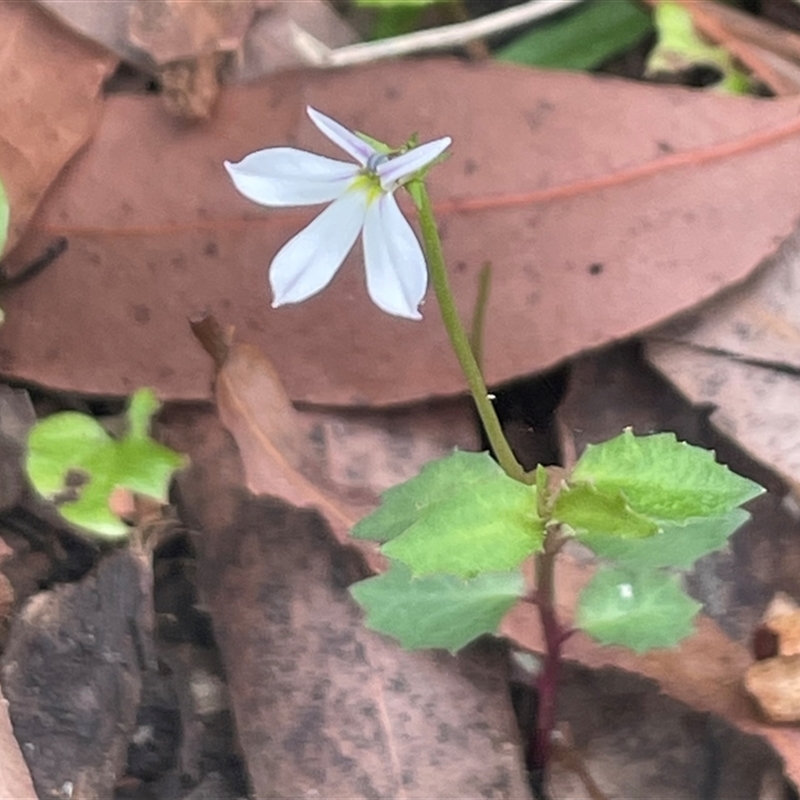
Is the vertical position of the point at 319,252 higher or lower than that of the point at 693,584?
higher

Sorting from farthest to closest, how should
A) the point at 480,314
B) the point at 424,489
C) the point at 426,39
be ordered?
1. the point at 426,39
2. the point at 480,314
3. the point at 424,489

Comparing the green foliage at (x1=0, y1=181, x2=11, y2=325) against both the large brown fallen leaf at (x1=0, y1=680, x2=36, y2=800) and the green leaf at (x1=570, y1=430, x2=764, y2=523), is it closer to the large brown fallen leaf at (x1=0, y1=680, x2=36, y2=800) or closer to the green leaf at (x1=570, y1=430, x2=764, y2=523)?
the large brown fallen leaf at (x1=0, y1=680, x2=36, y2=800)

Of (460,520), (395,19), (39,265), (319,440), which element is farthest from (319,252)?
(395,19)

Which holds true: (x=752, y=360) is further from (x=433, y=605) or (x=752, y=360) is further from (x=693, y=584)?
(x=433, y=605)

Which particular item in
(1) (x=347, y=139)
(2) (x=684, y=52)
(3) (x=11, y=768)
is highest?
(1) (x=347, y=139)

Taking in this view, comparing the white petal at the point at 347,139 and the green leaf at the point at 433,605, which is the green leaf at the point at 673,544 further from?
the white petal at the point at 347,139

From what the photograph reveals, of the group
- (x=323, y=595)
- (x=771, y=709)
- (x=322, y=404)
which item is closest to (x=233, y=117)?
(x=322, y=404)

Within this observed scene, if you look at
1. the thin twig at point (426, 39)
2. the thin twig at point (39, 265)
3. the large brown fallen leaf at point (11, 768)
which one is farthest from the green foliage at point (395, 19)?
the large brown fallen leaf at point (11, 768)

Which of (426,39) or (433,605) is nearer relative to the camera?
(433,605)

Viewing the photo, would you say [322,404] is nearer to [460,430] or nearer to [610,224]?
[460,430]

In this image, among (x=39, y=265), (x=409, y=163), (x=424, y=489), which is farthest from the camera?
(x=39, y=265)
